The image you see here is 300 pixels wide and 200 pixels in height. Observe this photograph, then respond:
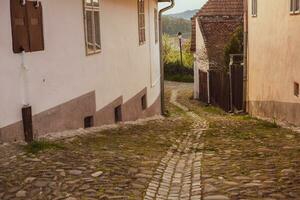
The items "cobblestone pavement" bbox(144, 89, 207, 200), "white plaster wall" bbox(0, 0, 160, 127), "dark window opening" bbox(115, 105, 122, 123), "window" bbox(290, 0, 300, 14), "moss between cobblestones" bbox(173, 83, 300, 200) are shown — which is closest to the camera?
"moss between cobblestones" bbox(173, 83, 300, 200)

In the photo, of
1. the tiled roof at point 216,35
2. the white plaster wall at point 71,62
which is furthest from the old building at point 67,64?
the tiled roof at point 216,35

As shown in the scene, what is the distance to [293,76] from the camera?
37.8ft

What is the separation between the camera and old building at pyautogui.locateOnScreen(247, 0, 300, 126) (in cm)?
1148

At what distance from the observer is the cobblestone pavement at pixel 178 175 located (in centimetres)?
512

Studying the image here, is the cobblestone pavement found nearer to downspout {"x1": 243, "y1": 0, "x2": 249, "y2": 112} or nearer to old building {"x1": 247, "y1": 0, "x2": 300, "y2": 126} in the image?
old building {"x1": 247, "y1": 0, "x2": 300, "y2": 126}

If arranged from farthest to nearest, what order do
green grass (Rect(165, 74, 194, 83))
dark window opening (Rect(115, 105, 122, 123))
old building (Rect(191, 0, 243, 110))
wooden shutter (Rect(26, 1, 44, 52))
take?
green grass (Rect(165, 74, 194, 83)), old building (Rect(191, 0, 243, 110)), dark window opening (Rect(115, 105, 122, 123)), wooden shutter (Rect(26, 1, 44, 52))

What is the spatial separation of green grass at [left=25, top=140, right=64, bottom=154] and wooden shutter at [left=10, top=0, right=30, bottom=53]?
4.27ft

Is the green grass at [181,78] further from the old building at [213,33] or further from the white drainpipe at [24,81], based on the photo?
the white drainpipe at [24,81]

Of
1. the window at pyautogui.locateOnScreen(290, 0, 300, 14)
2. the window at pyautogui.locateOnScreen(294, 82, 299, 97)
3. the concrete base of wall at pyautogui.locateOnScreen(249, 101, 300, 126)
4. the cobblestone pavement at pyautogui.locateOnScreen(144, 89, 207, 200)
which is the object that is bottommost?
the concrete base of wall at pyautogui.locateOnScreen(249, 101, 300, 126)

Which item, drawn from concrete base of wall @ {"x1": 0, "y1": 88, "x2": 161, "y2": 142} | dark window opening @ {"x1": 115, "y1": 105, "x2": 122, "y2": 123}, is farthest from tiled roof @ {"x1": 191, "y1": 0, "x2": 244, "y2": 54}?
dark window opening @ {"x1": 115, "y1": 105, "x2": 122, "y2": 123}

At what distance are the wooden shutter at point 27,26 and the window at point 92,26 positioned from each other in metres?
1.98

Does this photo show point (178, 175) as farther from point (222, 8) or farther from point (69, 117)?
point (222, 8)

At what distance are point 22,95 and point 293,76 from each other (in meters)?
6.74

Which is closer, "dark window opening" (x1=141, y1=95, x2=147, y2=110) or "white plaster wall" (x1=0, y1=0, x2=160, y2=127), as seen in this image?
"white plaster wall" (x1=0, y1=0, x2=160, y2=127)
